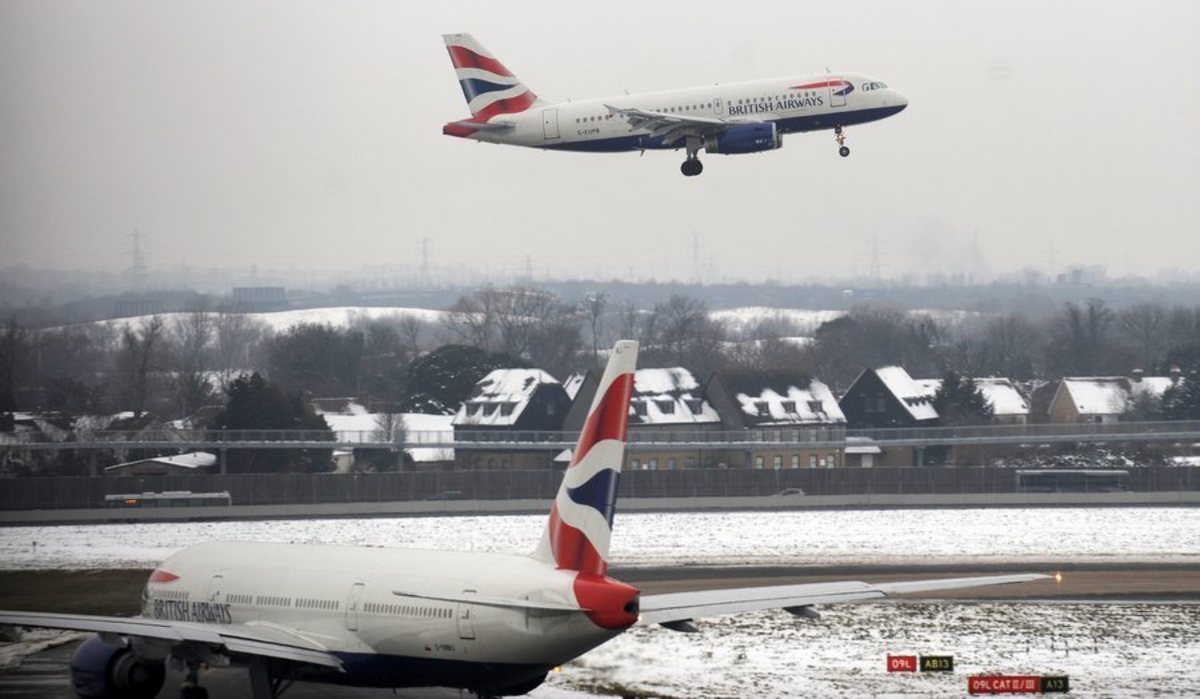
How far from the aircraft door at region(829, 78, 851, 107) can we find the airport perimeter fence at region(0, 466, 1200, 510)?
4293 centimetres

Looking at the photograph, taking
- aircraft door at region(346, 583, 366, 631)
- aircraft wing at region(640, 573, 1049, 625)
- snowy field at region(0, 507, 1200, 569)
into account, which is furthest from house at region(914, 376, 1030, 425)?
aircraft door at region(346, 583, 366, 631)

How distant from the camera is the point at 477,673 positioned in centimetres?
3288

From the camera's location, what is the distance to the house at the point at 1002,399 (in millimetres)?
166875

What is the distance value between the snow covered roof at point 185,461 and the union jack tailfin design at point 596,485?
292ft

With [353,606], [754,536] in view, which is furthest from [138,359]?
[353,606]

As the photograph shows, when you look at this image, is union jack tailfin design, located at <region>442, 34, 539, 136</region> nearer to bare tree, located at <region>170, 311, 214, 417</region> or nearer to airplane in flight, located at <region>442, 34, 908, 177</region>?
airplane in flight, located at <region>442, 34, 908, 177</region>

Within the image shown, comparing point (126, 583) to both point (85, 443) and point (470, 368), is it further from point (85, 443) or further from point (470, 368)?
point (470, 368)

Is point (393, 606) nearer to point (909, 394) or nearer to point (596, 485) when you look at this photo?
point (596, 485)

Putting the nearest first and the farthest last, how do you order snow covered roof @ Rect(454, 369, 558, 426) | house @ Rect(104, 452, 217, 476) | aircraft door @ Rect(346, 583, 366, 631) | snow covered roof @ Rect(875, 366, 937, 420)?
aircraft door @ Rect(346, 583, 366, 631) < house @ Rect(104, 452, 217, 476) < snow covered roof @ Rect(454, 369, 558, 426) < snow covered roof @ Rect(875, 366, 937, 420)

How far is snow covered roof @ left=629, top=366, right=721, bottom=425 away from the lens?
138375 millimetres

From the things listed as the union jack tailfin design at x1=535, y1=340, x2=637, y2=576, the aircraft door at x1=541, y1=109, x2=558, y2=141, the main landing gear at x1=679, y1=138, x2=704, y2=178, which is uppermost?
the aircraft door at x1=541, y1=109, x2=558, y2=141

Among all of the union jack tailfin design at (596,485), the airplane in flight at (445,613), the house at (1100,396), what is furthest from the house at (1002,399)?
the union jack tailfin design at (596,485)

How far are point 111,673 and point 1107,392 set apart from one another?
146 meters

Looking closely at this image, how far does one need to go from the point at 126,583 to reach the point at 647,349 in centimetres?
13765
